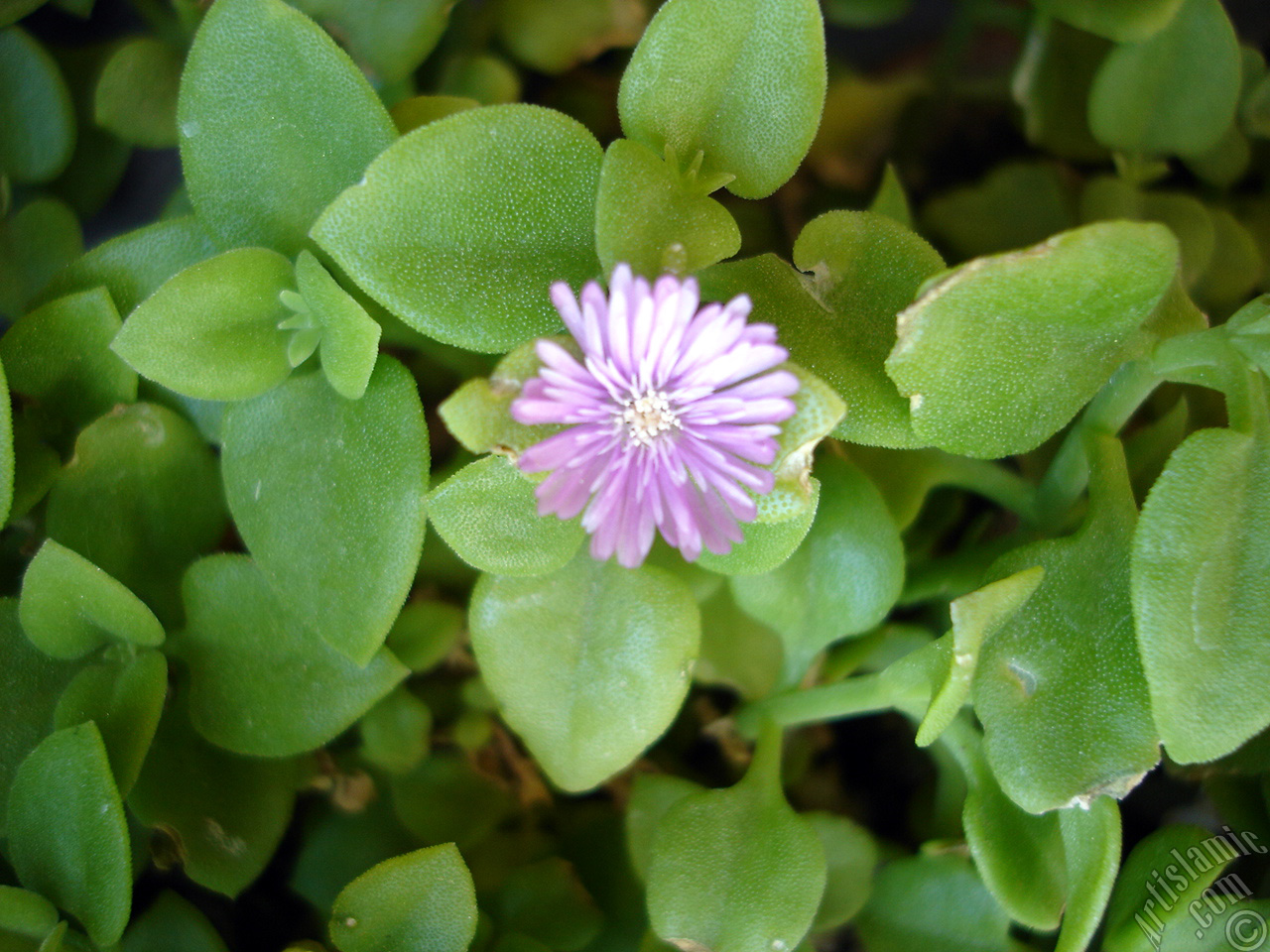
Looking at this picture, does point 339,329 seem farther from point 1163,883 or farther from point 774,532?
point 1163,883

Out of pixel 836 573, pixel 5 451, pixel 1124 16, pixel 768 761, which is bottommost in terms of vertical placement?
pixel 768 761

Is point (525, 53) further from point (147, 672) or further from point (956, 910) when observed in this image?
point (956, 910)

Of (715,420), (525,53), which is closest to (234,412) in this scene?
(715,420)

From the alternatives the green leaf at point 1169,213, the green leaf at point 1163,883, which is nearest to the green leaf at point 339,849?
the green leaf at point 1163,883

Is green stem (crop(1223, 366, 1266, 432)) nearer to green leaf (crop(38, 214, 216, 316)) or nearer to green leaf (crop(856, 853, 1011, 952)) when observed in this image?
green leaf (crop(856, 853, 1011, 952))

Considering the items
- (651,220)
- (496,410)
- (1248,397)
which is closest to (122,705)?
(496,410)

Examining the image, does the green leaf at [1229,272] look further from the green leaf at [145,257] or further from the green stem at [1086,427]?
the green leaf at [145,257]

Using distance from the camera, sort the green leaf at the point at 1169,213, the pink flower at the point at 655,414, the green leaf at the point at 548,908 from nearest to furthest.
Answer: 1. the pink flower at the point at 655,414
2. the green leaf at the point at 548,908
3. the green leaf at the point at 1169,213
